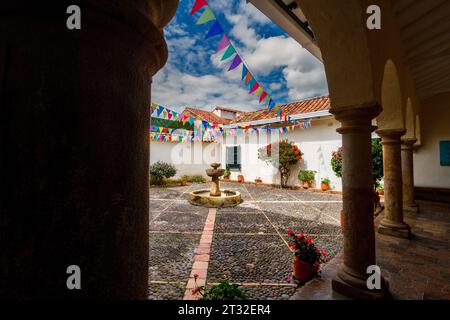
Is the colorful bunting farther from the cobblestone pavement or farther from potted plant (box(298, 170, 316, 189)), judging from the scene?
potted plant (box(298, 170, 316, 189))

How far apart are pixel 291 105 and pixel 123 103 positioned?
12978 millimetres

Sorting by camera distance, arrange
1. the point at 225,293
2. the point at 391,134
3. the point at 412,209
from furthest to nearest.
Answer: the point at 412,209, the point at 391,134, the point at 225,293

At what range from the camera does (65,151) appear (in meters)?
0.64

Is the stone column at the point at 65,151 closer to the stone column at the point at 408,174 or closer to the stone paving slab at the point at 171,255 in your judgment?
the stone paving slab at the point at 171,255

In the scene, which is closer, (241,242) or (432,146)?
(241,242)

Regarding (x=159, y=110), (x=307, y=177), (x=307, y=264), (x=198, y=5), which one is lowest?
(x=307, y=264)

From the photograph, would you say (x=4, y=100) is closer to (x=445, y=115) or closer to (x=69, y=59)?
(x=69, y=59)

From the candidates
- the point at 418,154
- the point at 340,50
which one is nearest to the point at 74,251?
the point at 340,50

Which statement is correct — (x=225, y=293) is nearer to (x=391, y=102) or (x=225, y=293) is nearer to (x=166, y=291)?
(x=166, y=291)

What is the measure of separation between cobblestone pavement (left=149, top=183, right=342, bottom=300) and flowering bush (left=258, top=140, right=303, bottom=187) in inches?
150

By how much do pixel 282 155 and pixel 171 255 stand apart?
8488 millimetres

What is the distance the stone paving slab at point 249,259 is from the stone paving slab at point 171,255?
381mm

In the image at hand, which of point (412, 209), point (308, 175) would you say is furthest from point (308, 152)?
point (412, 209)

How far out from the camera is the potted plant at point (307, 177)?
10492mm
